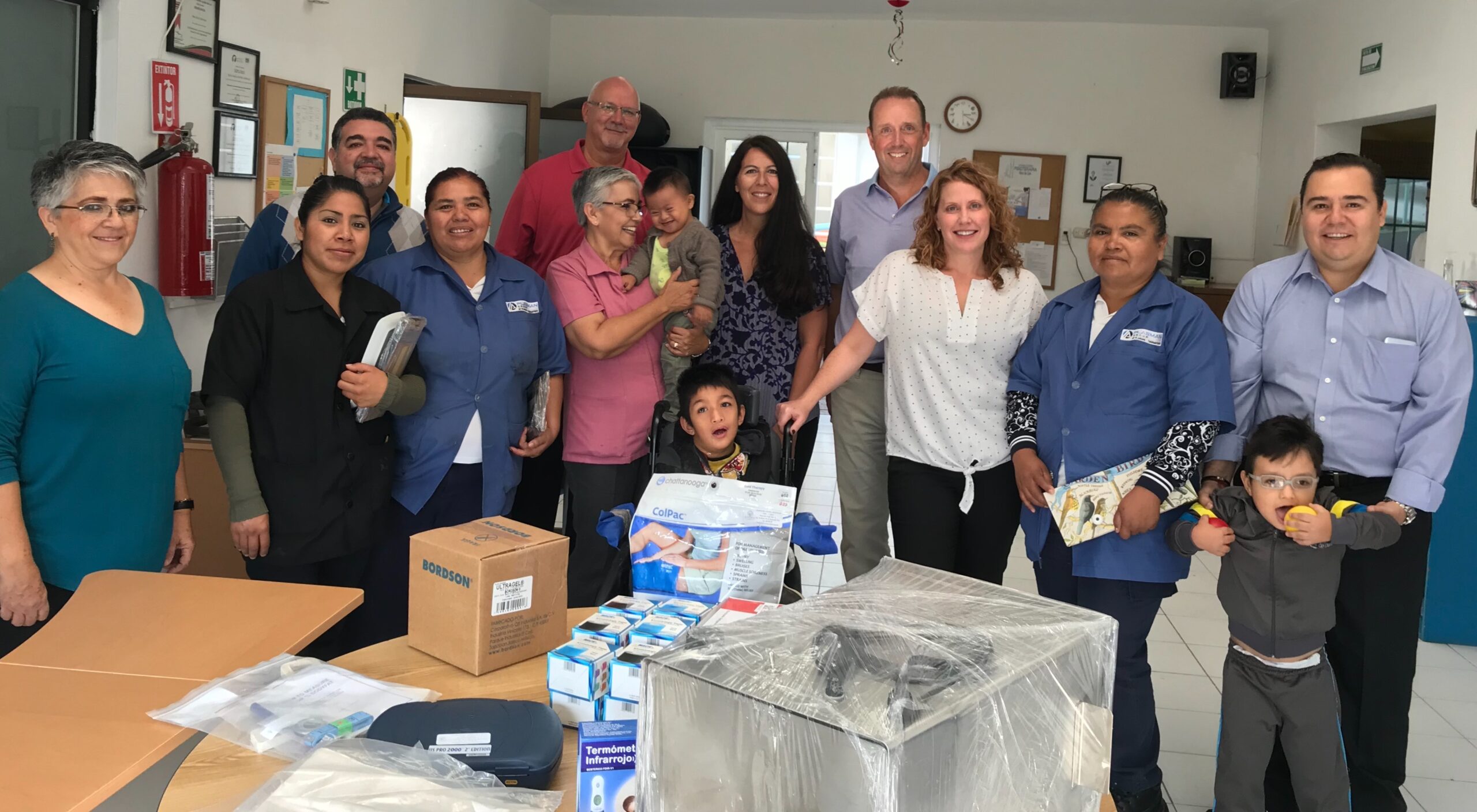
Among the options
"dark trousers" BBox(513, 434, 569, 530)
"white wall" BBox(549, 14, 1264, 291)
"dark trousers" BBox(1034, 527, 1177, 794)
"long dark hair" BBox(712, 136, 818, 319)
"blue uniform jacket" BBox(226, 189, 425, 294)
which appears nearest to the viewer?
"dark trousers" BBox(1034, 527, 1177, 794)

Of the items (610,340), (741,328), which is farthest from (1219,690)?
(610,340)

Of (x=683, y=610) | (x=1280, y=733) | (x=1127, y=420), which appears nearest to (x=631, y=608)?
(x=683, y=610)

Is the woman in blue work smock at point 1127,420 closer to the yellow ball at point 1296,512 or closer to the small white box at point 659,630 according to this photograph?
the yellow ball at point 1296,512

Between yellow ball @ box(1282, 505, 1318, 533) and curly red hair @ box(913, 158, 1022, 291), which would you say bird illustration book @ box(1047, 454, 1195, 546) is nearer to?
yellow ball @ box(1282, 505, 1318, 533)

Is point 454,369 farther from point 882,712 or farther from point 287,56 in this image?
point 287,56

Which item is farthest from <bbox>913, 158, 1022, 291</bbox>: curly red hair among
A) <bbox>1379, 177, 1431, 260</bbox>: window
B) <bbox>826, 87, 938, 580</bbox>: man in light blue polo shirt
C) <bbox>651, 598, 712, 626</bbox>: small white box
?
<bbox>1379, 177, 1431, 260</bbox>: window

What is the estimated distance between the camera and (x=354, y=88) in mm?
5094

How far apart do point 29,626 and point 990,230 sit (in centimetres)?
234

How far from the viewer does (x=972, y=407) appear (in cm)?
279

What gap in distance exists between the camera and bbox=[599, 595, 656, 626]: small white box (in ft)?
5.72

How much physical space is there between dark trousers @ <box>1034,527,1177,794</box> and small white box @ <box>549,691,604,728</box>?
52.6 inches

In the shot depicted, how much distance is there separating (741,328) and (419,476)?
3.26 ft

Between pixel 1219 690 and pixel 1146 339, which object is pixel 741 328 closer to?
pixel 1146 339

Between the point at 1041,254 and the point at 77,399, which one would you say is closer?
the point at 77,399
